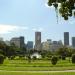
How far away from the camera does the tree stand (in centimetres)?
2123

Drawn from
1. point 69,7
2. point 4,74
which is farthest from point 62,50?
point 69,7

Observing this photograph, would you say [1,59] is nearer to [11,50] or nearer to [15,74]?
[15,74]

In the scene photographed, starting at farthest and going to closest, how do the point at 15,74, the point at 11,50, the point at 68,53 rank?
the point at 11,50 < the point at 68,53 < the point at 15,74

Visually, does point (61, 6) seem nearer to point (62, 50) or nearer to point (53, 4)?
point (53, 4)

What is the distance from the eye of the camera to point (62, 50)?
148 metres

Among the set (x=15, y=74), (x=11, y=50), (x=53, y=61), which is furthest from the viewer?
(x=11, y=50)

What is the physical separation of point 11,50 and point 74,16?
442ft

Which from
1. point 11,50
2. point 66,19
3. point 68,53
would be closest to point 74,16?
point 66,19

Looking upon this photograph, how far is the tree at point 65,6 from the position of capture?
69.7 feet

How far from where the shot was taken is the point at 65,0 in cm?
2131

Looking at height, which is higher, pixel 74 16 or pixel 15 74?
pixel 74 16

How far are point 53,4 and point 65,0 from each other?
0.83 m

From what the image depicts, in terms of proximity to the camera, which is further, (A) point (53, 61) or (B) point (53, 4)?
(A) point (53, 61)

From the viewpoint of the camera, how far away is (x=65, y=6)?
2184 centimetres
